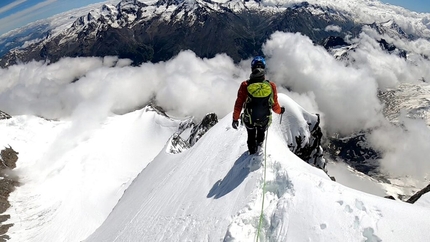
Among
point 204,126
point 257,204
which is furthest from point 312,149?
point 204,126

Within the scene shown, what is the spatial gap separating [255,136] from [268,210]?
168 inches

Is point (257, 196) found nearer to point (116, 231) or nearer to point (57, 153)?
point (116, 231)

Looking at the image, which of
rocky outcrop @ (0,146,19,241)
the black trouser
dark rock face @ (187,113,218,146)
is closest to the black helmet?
the black trouser

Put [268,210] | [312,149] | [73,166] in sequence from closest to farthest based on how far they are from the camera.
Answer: [268,210]
[312,149]
[73,166]

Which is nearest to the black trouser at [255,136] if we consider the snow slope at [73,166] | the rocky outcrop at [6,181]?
the snow slope at [73,166]

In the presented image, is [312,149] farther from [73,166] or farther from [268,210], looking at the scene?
[73,166]

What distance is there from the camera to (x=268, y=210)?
9109 mm

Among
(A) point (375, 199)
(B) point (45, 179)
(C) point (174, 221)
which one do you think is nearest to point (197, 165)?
(C) point (174, 221)

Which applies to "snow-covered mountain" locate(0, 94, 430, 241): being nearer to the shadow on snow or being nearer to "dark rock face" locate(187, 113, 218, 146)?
the shadow on snow

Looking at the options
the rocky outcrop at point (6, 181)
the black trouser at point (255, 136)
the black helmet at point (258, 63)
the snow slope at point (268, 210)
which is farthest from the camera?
the rocky outcrop at point (6, 181)

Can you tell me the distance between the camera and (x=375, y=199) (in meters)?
8.59

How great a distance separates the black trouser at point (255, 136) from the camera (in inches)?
500

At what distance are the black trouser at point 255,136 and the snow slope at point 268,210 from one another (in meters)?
0.54

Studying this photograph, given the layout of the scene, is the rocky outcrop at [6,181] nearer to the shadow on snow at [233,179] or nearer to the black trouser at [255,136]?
the shadow on snow at [233,179]
